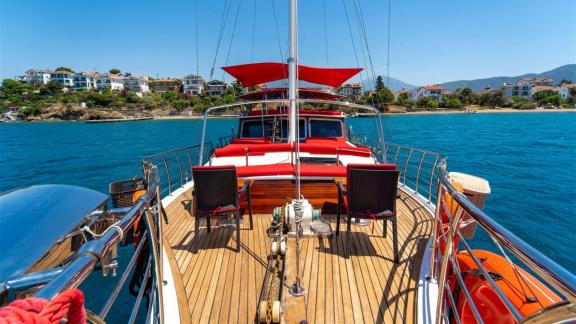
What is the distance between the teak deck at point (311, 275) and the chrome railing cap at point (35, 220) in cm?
116

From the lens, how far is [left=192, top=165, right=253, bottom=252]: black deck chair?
11.9ft

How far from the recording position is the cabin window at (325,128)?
313 inches

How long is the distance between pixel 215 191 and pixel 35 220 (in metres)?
1.90

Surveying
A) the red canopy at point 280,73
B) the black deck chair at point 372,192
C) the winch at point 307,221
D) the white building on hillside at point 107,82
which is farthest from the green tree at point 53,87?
the black deck chair at point 372,192

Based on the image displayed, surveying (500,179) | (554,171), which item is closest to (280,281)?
(500,179)

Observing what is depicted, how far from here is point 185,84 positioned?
117 meters

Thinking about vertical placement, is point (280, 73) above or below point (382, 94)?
below

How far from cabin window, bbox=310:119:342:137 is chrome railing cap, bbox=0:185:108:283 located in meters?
5.99

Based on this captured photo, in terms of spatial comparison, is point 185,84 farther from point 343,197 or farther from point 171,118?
point 343,197

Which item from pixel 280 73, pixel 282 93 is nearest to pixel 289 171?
pixel 282 93

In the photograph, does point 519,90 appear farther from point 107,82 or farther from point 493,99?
point 107,82

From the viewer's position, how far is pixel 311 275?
10.4 feet

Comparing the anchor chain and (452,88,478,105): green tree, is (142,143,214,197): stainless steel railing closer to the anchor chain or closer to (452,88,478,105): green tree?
the anchor chain

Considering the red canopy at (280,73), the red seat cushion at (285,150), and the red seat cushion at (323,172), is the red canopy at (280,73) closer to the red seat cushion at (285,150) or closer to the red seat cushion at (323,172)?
the red seat cushion at (285,150)
